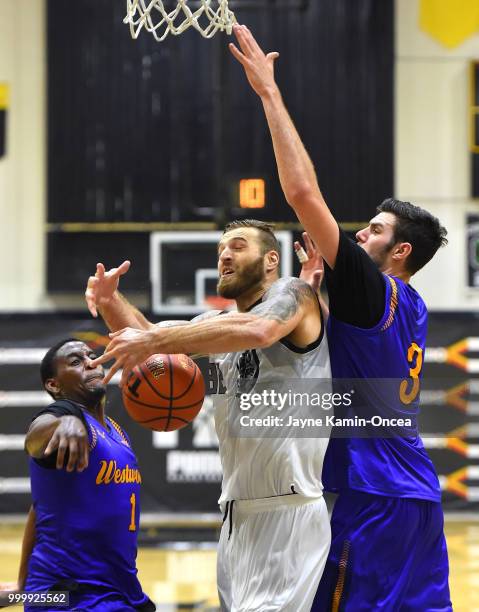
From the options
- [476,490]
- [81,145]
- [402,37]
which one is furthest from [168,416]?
[402,37]

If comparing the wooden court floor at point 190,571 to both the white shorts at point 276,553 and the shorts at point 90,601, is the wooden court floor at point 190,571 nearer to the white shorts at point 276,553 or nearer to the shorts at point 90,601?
the shorts at point 90,601

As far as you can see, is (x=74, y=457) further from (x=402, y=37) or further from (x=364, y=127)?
(x=402, y=37)

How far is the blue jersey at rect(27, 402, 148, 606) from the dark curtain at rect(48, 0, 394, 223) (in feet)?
23.0

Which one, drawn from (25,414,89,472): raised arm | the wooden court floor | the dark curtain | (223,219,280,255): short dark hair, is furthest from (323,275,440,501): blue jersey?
the dark curtain

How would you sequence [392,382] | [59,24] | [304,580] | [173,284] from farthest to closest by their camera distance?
[59,24], [173,284], [392,382], [304,580]

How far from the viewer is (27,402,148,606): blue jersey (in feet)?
12.9

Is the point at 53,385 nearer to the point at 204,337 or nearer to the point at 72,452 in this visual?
the point at 72,452

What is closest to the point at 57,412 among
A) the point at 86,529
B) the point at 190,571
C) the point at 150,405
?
the point at 150,405

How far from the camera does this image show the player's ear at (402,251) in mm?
4020

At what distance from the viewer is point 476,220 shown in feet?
37.0

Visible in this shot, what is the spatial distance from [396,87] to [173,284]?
347cm

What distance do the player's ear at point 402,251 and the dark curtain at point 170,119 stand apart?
689 cm

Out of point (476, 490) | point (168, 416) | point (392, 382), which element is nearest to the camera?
point (392, 382)

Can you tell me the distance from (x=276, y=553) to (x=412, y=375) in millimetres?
847
